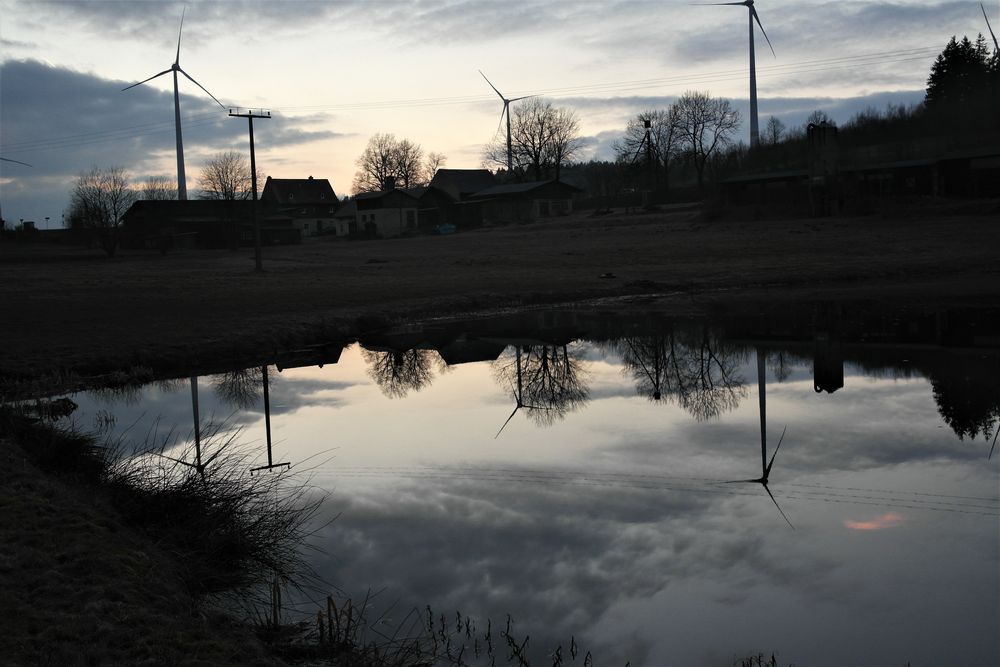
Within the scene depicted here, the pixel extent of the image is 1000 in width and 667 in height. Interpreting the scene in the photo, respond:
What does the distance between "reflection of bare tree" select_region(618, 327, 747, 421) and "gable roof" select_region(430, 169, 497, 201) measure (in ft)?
302

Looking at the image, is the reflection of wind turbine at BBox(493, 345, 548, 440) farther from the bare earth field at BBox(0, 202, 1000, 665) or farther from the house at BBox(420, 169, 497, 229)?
the house at BBox(420, 169, 497, 229)

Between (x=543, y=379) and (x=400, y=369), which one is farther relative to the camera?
(x=400, y=369)

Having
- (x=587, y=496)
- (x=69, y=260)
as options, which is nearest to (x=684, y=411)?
(x=587, y=496)

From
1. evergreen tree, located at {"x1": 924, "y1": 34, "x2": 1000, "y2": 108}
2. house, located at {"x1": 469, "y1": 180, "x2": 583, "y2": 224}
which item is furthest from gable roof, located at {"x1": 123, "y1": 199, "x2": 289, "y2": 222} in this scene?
evergreen tree, located at {"x1": 924, "y1": 34, "x2": 1000, "y2": 108}

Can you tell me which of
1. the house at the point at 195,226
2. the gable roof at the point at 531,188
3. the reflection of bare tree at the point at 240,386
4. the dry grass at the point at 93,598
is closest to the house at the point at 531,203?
the gable roof at the point at 531,188

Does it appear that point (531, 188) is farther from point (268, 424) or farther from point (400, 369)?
point (268, 424)

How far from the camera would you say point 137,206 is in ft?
332

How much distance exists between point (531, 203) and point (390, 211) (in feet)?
59.1

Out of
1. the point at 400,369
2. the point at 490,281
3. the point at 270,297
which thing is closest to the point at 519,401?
the point at 400,369

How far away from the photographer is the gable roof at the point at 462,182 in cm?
11912

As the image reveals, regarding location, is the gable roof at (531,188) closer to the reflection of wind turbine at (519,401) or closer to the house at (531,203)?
the house at (531,203)

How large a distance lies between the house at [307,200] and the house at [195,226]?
22.7 m

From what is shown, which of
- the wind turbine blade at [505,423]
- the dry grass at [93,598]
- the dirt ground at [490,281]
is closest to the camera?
the dry grass at [93,598]

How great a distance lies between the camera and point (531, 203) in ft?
320
